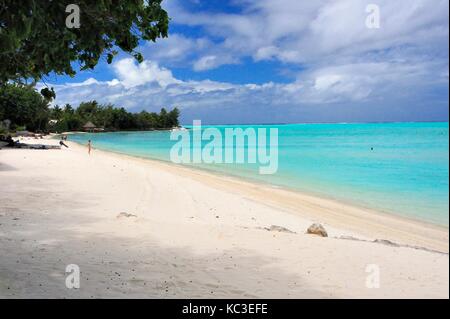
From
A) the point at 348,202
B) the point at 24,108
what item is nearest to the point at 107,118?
the point at 24,108

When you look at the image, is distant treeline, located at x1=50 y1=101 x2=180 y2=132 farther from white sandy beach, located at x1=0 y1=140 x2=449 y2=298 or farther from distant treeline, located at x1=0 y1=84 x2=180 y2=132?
white sandy beach, located at x1=0 y1=140 x2=449 y2=298

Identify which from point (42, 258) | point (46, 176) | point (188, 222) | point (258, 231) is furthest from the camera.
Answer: point (46, 176)

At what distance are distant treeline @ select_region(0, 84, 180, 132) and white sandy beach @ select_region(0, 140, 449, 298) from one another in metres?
50.7

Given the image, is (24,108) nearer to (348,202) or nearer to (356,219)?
(348,202)

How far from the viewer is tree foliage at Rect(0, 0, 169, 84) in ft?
12.5

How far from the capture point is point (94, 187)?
49.2ft

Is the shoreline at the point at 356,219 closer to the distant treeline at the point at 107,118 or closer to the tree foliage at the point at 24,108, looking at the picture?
the tree foliage at the point at 24,108

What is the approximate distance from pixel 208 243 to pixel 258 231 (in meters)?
1.63

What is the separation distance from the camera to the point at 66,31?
15.0 feet

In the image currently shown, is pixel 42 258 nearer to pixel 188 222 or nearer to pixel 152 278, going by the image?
pixel 152 278

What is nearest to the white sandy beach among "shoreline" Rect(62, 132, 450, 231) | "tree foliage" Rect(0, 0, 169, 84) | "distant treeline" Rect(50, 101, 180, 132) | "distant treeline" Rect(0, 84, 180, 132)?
"shoreline" Rect(62, 132, 450, 231)
